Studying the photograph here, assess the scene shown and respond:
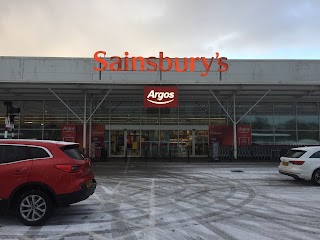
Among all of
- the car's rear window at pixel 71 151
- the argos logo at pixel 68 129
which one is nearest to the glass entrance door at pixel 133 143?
the argos logo at pixel 68 129

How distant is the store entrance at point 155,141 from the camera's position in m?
24.9

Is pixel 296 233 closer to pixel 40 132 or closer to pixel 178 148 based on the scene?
pixel 178 148

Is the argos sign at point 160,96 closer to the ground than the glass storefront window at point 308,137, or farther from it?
farther from it

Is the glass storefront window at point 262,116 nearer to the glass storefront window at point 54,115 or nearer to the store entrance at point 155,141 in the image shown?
the store entrance at point 155,141

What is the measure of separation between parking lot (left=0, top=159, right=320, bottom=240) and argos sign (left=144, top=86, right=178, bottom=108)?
7700 mm

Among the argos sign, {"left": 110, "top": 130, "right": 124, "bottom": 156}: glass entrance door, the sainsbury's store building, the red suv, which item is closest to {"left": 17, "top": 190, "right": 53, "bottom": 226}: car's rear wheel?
the red suv

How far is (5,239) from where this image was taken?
5.54 metres

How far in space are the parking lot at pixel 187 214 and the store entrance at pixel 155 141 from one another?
Answer: 1270 centimetres

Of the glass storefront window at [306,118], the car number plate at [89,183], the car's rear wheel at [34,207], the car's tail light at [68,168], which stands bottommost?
the car's rear wheel at [34,207]

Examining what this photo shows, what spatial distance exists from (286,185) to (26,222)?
29.2 feet

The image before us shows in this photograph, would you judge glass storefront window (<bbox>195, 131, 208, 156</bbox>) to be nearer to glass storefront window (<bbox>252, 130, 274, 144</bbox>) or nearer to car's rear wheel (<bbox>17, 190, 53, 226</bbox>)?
glass storefront window (<bbox>252, 130, 274, 144</bbox>)

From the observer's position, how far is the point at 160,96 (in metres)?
19.1

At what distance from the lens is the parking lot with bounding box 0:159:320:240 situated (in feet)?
19.3

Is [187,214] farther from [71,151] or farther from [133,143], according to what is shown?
[133,143]
